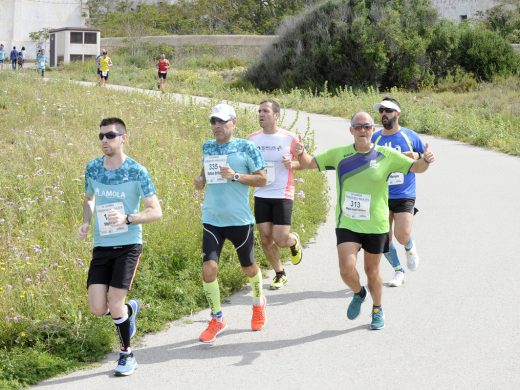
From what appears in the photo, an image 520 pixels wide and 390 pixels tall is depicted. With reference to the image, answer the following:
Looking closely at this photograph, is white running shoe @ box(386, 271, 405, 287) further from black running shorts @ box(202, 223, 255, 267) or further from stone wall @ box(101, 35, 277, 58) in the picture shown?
stone wall @ box(101, 35, 277, 58)

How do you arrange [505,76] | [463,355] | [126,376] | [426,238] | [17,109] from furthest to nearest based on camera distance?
[505,76] → [17,109] → [426,238] → [463,355] → [126,376]

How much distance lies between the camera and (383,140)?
8.91 meters

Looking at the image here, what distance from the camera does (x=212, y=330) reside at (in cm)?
719

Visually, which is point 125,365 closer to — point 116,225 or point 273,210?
point 116,225

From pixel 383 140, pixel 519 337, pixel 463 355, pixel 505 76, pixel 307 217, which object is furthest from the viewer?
pixel 505 76

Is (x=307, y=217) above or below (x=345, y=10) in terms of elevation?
below

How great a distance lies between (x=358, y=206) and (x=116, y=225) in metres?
2.11

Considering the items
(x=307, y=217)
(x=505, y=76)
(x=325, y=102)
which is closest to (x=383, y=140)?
(x=307, y=217)

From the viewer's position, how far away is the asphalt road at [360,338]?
623cm

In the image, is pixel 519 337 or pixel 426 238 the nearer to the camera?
pixel 519 337

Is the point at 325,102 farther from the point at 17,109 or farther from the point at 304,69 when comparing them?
the point at 17,109

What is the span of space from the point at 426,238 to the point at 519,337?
435cm

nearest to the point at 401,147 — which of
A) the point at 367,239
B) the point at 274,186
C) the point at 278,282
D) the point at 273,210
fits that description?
the point at 274,186

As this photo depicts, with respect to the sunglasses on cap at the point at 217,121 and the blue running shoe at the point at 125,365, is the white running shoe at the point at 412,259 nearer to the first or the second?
the sunglasses on cap at the point at 217,121
